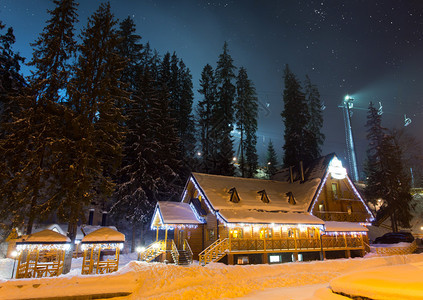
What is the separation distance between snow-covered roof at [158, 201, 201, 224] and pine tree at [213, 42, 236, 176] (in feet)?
43.9

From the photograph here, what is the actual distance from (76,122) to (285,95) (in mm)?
38427

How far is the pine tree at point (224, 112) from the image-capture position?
3888 cm

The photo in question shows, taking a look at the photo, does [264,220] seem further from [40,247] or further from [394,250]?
[40,247]

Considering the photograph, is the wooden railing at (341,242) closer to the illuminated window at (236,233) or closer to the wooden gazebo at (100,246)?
the illuminated window at (236,233)

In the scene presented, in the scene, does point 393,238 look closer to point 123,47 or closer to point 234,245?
point 234,245

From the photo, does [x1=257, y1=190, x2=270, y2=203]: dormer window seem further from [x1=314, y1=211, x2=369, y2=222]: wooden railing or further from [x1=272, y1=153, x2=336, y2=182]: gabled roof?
[x1=272, y1=153, x2=336, y2=182]: gabled roof

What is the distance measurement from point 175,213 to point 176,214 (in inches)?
8.4

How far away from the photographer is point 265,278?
15.3 m

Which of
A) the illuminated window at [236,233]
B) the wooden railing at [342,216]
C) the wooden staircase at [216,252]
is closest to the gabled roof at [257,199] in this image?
the illuminated window at [236,233]

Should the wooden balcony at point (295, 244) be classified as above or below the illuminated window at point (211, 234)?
below

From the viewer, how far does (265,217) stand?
2366 cm

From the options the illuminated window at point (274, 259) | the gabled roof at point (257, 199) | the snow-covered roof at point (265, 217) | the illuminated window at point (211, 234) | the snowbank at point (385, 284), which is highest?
the gabled roof at point (257, 199)

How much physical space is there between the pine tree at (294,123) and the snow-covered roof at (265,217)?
702 inches

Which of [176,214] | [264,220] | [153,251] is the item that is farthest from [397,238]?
[153,251]
